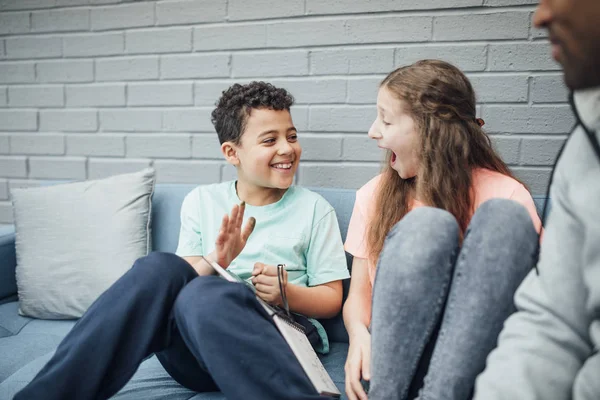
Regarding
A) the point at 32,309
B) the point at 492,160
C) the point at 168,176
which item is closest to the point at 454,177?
the point at 492,160

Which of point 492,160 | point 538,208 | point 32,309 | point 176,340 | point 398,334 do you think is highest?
point 492,160

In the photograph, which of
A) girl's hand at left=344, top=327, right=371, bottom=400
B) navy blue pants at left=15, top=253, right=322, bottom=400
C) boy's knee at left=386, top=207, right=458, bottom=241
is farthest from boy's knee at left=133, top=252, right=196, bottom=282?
boy's knee at left=386, top=207, right=458, bottom=241

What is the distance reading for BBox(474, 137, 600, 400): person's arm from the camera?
2.82ft

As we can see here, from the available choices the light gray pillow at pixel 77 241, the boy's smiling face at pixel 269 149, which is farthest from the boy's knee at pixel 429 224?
the light gray pillow at pixel 77 241

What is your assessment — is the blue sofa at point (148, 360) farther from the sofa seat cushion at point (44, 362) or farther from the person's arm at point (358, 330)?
the person's arm at point (358, 330)

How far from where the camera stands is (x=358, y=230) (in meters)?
1.64

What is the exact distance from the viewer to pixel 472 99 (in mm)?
1492

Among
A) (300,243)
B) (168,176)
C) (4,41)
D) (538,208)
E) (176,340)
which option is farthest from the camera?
(4,41)

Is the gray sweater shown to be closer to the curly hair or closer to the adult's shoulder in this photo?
the curly hair

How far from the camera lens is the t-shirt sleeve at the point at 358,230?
1.60 meters

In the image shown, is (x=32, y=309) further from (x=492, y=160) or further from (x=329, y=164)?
(x=492, y=160)

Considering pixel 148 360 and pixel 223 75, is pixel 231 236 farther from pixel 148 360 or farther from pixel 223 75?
pixel 223 75

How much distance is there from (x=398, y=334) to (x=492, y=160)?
2.24 ft

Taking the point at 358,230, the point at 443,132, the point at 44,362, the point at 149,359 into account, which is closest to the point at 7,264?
the point at 44,362
